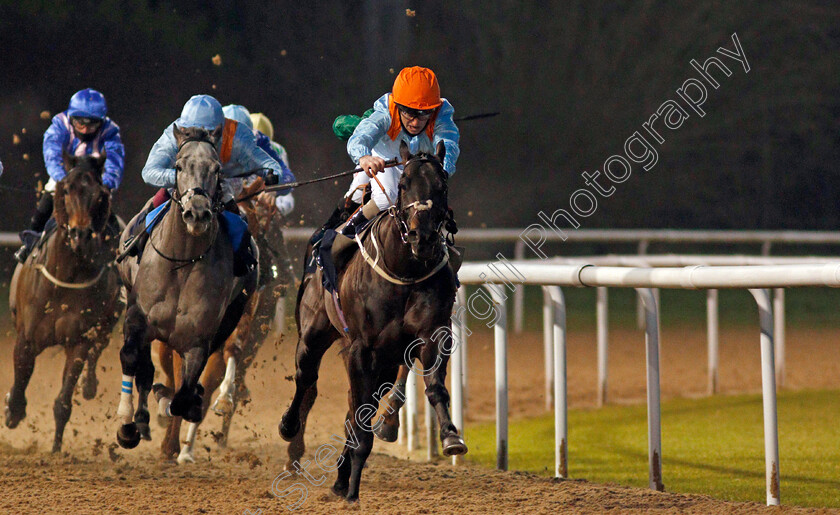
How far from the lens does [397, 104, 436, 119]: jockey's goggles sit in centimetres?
463

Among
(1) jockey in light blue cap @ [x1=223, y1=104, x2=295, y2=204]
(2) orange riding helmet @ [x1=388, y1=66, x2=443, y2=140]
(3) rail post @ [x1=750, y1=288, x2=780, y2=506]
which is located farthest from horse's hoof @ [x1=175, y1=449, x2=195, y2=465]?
(3) rail post @ [x1=750, y1=288, x2=780, y2=506]

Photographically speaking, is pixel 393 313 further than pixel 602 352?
No

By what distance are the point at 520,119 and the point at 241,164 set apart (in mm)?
15282

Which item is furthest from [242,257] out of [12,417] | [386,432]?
[12,417]

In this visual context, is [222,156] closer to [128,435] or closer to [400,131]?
[400,131]

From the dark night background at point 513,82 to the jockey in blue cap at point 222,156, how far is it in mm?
13202

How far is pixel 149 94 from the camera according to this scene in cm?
1991

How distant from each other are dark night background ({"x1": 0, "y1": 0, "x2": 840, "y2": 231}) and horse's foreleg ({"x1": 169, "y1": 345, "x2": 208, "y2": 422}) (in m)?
14.0

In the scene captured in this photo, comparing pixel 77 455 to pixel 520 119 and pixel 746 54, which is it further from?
pixel 746 54

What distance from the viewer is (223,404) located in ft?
19.3

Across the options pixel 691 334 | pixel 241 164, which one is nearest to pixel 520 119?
pixel 691 334

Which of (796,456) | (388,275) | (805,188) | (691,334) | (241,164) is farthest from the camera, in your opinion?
(805,188)

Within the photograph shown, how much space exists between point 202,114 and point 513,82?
50.1 ft

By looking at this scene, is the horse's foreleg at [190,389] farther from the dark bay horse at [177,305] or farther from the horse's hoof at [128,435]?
the horse's hoof at [128,435]
